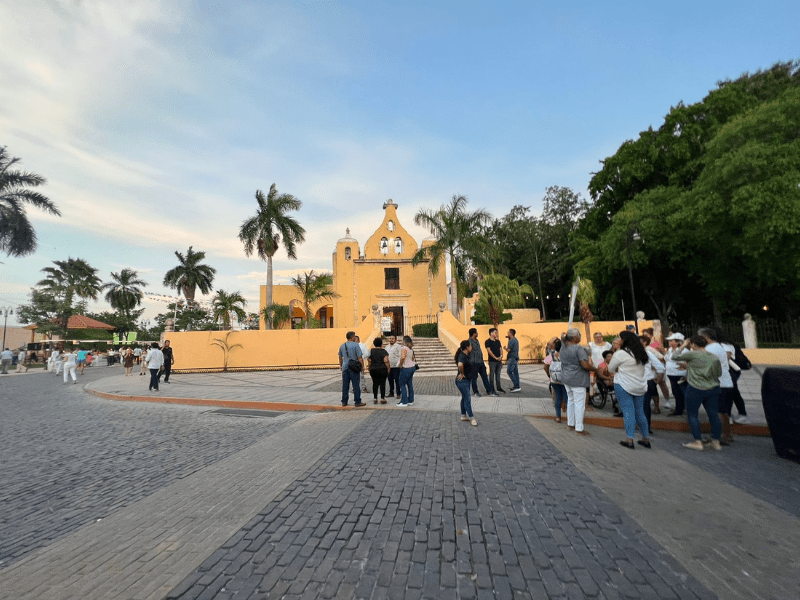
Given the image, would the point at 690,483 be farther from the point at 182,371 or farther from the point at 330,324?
the point at 330,324

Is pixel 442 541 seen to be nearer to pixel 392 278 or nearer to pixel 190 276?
pixel 392 278

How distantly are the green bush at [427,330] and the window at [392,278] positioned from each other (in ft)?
18.6

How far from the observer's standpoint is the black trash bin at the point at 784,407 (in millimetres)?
4887

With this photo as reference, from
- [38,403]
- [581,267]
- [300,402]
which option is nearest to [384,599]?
[300,402]

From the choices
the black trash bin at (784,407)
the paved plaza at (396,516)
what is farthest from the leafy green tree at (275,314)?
the black trash bin at (784,407)

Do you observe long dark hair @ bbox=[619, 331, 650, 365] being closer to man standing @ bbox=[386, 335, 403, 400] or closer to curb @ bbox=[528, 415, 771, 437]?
curb @ bbox=[528, 415, 771, 437]

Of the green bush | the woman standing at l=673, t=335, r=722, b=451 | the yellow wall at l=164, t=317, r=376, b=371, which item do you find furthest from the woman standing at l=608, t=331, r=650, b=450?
the green bush

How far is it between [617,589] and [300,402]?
320 inches

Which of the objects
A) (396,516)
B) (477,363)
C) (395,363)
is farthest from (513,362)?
(396,516)

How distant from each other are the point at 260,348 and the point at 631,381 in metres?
17.3

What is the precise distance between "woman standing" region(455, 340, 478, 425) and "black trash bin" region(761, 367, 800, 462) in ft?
13.2

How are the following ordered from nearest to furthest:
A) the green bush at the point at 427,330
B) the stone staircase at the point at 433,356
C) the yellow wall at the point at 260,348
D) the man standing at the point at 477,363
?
1. the man standing at the point at 477,363
2. the stone staircase at the point at 433,356
3. the yellow wall at the point at 260,348
4. the green bush at the point at 427,330

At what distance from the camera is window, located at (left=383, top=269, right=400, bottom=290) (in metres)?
29.5

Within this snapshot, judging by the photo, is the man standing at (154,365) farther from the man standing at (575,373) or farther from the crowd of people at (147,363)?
the man standing at (575,373)
